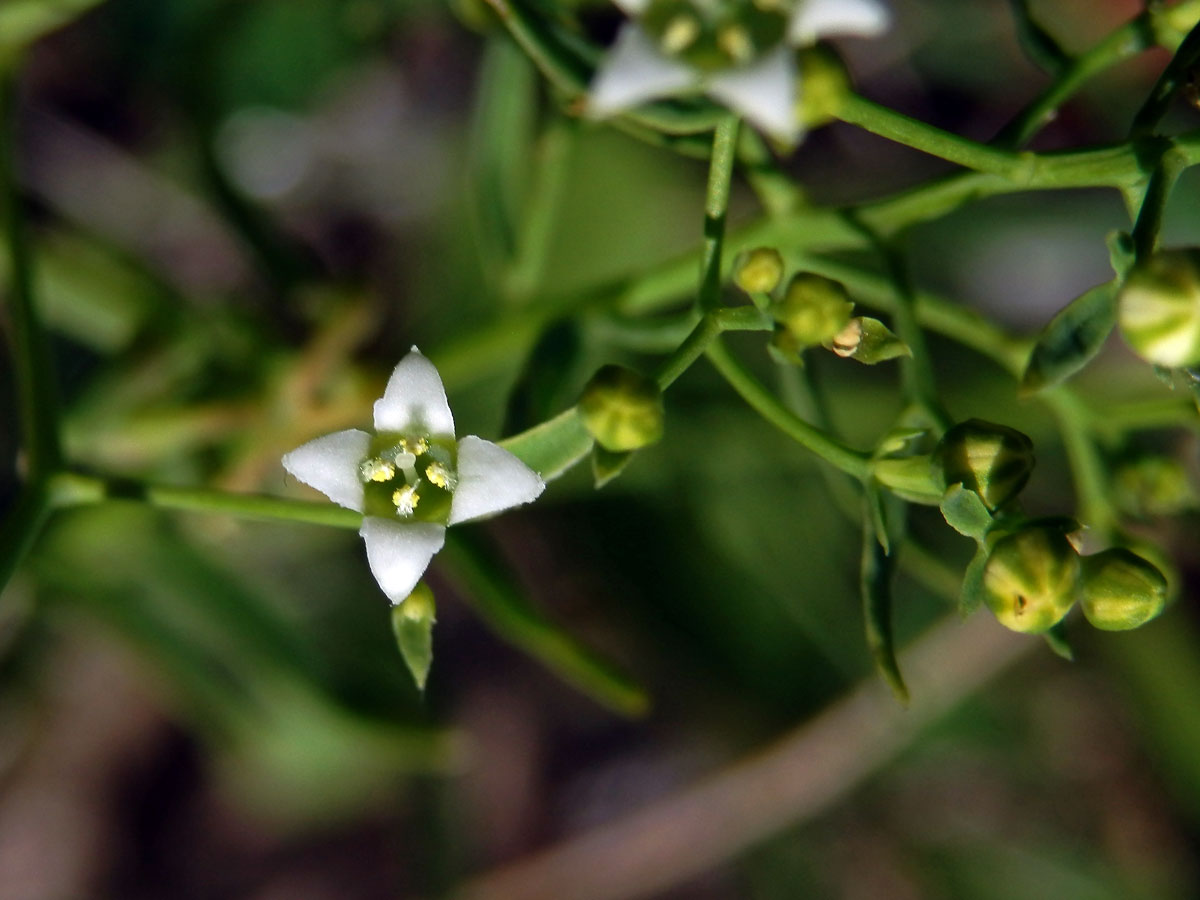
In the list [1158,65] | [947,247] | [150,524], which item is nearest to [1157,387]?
[947,247]

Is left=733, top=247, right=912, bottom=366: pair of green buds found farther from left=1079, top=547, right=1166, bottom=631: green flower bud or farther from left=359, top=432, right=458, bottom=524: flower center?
left=359, top=432, right=458, bottom=524: flower center

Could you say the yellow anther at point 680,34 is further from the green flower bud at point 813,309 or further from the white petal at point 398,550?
the white petal at point 398,550

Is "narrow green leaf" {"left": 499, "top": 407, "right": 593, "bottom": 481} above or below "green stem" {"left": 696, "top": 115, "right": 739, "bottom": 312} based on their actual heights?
below

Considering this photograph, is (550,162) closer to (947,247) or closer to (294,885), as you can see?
(947,247)

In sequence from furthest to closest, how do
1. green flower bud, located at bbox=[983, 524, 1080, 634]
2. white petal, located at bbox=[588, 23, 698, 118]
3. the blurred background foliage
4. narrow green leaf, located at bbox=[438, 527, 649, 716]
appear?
the blurred background foliage, narrow green leaf, located at bbox=[438, 527, 649, 716], green flower bud, located at bbox=[983, 524, 1080, 634], white petal, located at bbox=[588, 23, 698, 118]

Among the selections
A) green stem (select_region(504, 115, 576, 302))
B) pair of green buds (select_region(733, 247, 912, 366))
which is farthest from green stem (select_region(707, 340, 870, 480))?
green stem (select_region(504, 115, 576, 302))

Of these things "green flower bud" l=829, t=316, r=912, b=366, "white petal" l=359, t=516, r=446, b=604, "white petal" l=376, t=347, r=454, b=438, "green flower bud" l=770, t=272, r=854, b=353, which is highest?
"green flower bud" l=770, t=272, r=854, b=353
